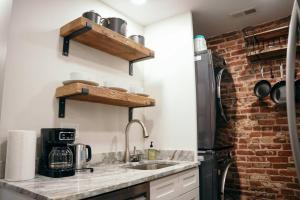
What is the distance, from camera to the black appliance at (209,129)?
212 centimetres

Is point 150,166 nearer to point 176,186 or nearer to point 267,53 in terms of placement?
point 176,186

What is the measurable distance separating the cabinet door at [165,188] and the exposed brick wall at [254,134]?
3.60ft

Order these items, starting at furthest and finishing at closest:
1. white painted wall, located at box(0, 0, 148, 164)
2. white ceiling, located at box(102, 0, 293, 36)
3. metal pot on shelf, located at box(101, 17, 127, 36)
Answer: white ceiling, located at box(102, 0, 293, 36) < metal pot on shelf, located at box(101, 17, 127, 36) < white painted wall, located at box(0, 0, 148, 164)

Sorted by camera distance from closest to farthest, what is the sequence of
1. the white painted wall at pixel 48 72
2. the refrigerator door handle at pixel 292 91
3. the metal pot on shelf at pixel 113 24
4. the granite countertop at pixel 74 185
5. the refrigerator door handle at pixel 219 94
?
1. the granite countertop at pixel 74 185
2. the refrigerator door handle at pixel 292 91
3. the white painted wall at pixel 48 72
4. the metal pot on shelf at pixel 113 24
5. the refrigerator door handle at pixel 219 94

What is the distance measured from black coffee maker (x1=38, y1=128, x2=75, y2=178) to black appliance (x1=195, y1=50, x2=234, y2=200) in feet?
4.06

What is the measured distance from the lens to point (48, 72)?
5.43 ft

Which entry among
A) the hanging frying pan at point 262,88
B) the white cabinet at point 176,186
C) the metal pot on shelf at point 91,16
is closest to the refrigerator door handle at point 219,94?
the hanging frying pan at point 262,88

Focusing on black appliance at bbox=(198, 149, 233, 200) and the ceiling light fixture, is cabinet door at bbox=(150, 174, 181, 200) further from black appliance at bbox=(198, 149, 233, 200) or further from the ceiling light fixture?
the ceiling light fixture

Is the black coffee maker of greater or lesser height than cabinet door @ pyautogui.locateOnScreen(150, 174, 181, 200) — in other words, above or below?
above

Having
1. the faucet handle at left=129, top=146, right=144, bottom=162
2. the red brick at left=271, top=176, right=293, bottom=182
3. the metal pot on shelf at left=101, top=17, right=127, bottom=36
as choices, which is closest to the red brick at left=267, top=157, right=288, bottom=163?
the red brick at left=271, top=176, right=293, bottom=182

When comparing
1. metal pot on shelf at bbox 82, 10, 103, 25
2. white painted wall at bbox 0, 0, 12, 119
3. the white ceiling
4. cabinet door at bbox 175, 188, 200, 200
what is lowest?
cabinet door at bbox 175, 188, 200, 200

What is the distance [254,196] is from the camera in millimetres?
2480

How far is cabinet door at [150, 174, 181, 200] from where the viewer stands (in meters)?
1.50

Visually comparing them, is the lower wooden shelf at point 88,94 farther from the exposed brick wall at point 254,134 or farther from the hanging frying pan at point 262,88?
the hanging frying pan at point 262,88
